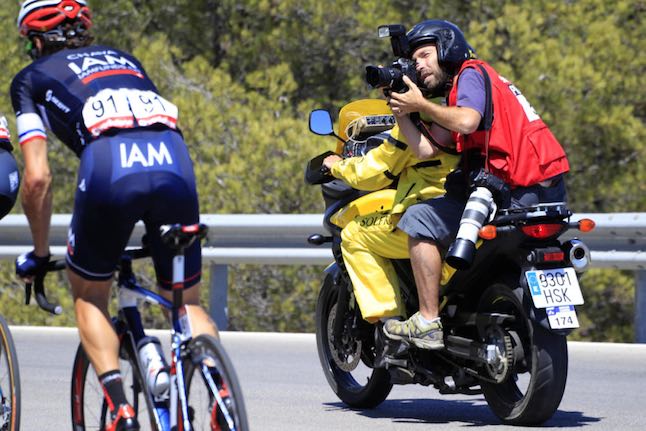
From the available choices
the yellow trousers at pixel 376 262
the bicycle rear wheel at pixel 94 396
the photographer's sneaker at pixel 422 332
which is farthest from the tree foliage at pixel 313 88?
the bicycle rear wheel at pixel 94 396

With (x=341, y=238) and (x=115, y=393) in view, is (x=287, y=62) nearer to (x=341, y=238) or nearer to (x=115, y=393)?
(x=341, y=238)

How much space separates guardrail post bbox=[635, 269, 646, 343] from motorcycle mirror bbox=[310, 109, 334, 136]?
4.22 m

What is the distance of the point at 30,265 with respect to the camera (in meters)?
5.16

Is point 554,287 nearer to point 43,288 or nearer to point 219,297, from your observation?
point 43,288

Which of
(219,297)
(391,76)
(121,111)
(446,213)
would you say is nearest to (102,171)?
(121,111)

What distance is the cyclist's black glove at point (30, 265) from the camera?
5156 millimetres

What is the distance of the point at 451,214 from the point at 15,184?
2.09 meters

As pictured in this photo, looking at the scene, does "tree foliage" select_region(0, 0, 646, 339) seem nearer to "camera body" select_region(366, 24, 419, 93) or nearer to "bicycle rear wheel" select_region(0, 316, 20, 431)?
"camera body" select_region(366, 24, 419, 93)

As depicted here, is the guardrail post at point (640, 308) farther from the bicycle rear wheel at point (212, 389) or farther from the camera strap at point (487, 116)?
the bicycle rear wheel at point (212, 389)

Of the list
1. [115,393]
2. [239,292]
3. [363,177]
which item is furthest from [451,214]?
[239,292]

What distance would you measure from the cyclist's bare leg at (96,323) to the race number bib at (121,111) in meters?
0.54

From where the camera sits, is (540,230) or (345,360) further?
(345,360)

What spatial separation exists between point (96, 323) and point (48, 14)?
3.66ft

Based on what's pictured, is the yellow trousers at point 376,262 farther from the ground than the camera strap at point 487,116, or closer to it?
closer to it
